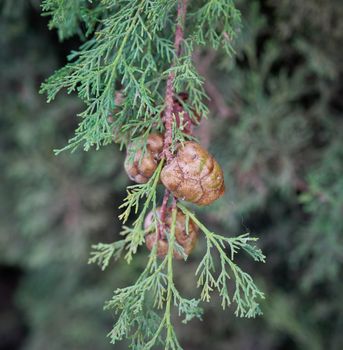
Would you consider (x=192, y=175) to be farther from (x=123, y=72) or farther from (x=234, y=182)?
(x=234, y=182)

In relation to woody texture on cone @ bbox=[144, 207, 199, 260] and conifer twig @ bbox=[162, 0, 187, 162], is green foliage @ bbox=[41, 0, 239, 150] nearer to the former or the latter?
conifer twig @ bbox=[162, 0, 187, 162]

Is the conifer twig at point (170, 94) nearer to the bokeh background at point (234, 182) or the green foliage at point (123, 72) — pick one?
the green foliage at point (123, 72)

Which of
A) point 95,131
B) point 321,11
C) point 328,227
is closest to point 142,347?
point 95,131

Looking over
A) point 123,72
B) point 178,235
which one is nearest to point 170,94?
point 123,72

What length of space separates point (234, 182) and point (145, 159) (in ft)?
3.15

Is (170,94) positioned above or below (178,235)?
above

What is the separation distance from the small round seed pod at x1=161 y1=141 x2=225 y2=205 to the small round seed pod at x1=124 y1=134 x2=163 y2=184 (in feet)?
0.20

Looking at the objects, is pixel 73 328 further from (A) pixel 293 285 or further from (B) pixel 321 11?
(B) pixel 321 11

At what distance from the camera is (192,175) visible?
A: 0.70 m

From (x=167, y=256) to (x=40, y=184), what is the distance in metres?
1.43

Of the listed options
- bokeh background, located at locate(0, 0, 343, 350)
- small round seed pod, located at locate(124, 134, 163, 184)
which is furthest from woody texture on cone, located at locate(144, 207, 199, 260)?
bokeh background, located at locate(0, 0, 343, 350)

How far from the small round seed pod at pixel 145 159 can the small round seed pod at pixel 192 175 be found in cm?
6

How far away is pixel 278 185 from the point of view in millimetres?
1653

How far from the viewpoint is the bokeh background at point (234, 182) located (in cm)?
157
